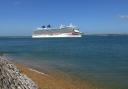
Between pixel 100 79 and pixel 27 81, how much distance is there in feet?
65.9

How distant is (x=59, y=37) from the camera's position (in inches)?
7554

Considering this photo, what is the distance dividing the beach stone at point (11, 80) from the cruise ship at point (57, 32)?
17546cm

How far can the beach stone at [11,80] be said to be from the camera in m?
5.04

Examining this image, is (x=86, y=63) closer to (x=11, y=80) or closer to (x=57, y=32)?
(x=11, y=80)

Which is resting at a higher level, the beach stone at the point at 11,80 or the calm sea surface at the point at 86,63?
the beach stone at the point at 11,80

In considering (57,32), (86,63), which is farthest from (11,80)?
(57,32)

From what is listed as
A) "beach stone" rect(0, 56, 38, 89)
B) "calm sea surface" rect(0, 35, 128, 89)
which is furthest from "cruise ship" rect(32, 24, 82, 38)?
"beach stone" rect(0, 56, 38, 89)

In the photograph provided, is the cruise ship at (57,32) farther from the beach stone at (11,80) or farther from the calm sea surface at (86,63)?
the beach stone at (11,80)

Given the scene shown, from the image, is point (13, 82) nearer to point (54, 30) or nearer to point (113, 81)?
point (113, 81)

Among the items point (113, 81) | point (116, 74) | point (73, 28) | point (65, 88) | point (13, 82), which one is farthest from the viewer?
point (73, 28)

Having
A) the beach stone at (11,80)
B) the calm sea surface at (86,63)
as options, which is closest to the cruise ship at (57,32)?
the calm sea surface at (86,63)

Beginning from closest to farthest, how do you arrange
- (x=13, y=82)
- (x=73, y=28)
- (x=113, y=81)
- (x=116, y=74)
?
(x=13, y=82), (x=113, y=81), (x=116, y=74), (x=73, y=28)

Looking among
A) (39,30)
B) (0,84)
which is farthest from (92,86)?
(39,30)

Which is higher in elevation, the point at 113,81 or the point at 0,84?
the point at 0,84
